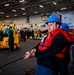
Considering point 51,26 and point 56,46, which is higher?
point 51,26

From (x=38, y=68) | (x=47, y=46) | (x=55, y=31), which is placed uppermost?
(x=55, y=31)

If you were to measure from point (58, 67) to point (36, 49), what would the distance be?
41cm

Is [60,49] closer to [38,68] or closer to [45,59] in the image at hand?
[45,59]

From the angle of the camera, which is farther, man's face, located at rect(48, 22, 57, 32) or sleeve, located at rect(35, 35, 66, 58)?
man's face, located at rect(48, 22, 57, 32)

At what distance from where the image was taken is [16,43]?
15.5 meters

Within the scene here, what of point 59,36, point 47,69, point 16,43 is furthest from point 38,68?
point 16,43

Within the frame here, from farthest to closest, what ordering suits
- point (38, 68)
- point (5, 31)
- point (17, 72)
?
point (5, 31)
point (17, 72)
point (38, 68)

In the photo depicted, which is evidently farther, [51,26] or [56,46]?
[51,26]

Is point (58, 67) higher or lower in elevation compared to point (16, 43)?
higher

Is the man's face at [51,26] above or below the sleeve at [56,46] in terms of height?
above

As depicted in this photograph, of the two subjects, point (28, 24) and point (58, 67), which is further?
point (28, 24)

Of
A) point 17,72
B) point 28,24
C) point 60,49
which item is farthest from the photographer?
point 28,24

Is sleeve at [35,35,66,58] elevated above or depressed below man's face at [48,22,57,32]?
below

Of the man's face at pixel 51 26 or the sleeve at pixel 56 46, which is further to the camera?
the man's face at pixel 51 26
